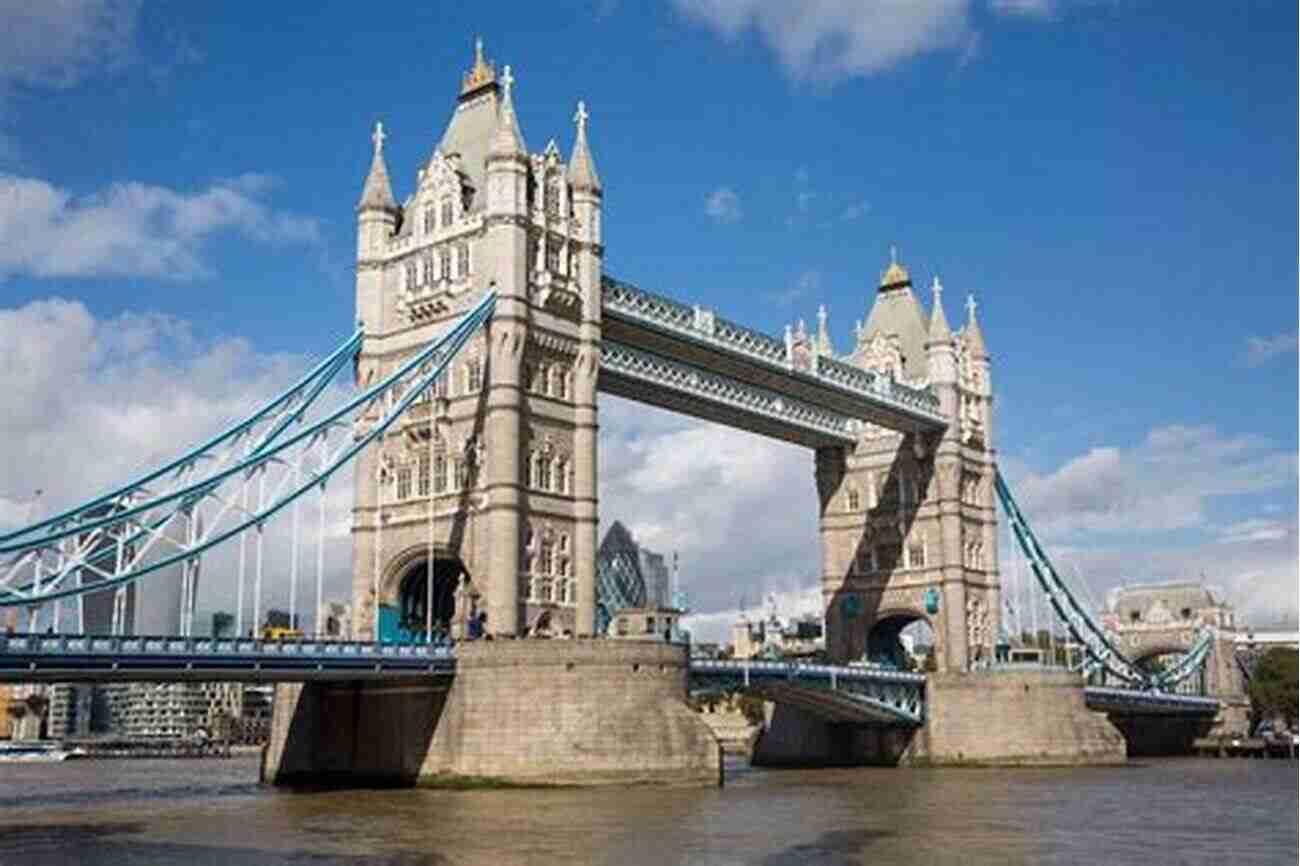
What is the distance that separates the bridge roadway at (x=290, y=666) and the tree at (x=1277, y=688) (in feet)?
181

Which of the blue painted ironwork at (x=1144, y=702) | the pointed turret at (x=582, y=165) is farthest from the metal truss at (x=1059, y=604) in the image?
the pointed turret at (x=582, y=165)

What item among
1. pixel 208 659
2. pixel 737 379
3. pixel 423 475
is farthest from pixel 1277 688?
pixel 208 659

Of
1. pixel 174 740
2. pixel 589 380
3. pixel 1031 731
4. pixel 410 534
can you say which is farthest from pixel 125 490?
pixel 174 740

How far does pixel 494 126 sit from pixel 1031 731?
3465 centimetres

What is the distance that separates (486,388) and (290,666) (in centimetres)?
1328

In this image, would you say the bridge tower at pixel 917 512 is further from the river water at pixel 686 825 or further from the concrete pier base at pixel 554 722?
the concrete pier base at pixel 554 722

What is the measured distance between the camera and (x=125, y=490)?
43625 mm

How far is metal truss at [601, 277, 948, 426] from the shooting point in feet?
197

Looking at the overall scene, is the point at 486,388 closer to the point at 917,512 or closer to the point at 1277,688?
the point at 917,512

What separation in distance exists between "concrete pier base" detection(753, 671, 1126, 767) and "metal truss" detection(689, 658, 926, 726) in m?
0.95

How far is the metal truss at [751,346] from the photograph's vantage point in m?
60.0

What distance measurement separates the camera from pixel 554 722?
154ft

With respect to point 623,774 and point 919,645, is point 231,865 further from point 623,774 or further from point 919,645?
point 919,645

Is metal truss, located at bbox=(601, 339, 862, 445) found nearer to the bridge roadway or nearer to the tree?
the bridge roadway
